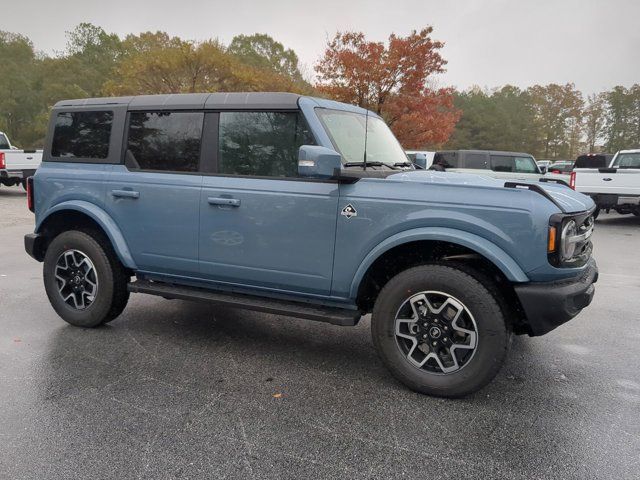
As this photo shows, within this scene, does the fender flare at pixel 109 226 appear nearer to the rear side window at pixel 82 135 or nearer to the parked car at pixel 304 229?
the parked car at pixel 304 229

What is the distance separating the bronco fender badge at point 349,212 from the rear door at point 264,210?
0.22 feet

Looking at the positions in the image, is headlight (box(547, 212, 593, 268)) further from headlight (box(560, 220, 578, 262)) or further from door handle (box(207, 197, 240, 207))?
door handle (box(207, 197, 240, 207))

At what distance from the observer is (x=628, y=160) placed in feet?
45.7

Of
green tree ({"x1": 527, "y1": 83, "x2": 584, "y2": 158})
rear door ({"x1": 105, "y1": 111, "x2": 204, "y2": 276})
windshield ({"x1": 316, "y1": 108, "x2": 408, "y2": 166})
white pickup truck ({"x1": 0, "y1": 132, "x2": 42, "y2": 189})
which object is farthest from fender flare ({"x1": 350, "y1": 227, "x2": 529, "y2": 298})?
green tree ({"x1": 527, "y1": 83, "x2": 584, "y2": 158})

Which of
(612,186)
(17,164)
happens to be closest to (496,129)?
(612,186)

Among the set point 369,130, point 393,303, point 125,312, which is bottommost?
point 125,312

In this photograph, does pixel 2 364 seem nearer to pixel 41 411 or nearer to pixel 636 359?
pixel 41 411

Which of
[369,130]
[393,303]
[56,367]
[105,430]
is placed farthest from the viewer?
[369,130]

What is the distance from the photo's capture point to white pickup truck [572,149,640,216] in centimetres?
1257

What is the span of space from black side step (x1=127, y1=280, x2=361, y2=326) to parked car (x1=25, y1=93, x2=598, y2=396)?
0.06 ft

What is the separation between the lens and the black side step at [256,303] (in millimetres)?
3467

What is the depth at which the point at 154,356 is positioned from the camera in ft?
12.9

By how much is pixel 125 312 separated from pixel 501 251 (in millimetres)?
3838

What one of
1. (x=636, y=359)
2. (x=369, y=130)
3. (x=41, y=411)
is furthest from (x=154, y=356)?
(x=636, y=359)
